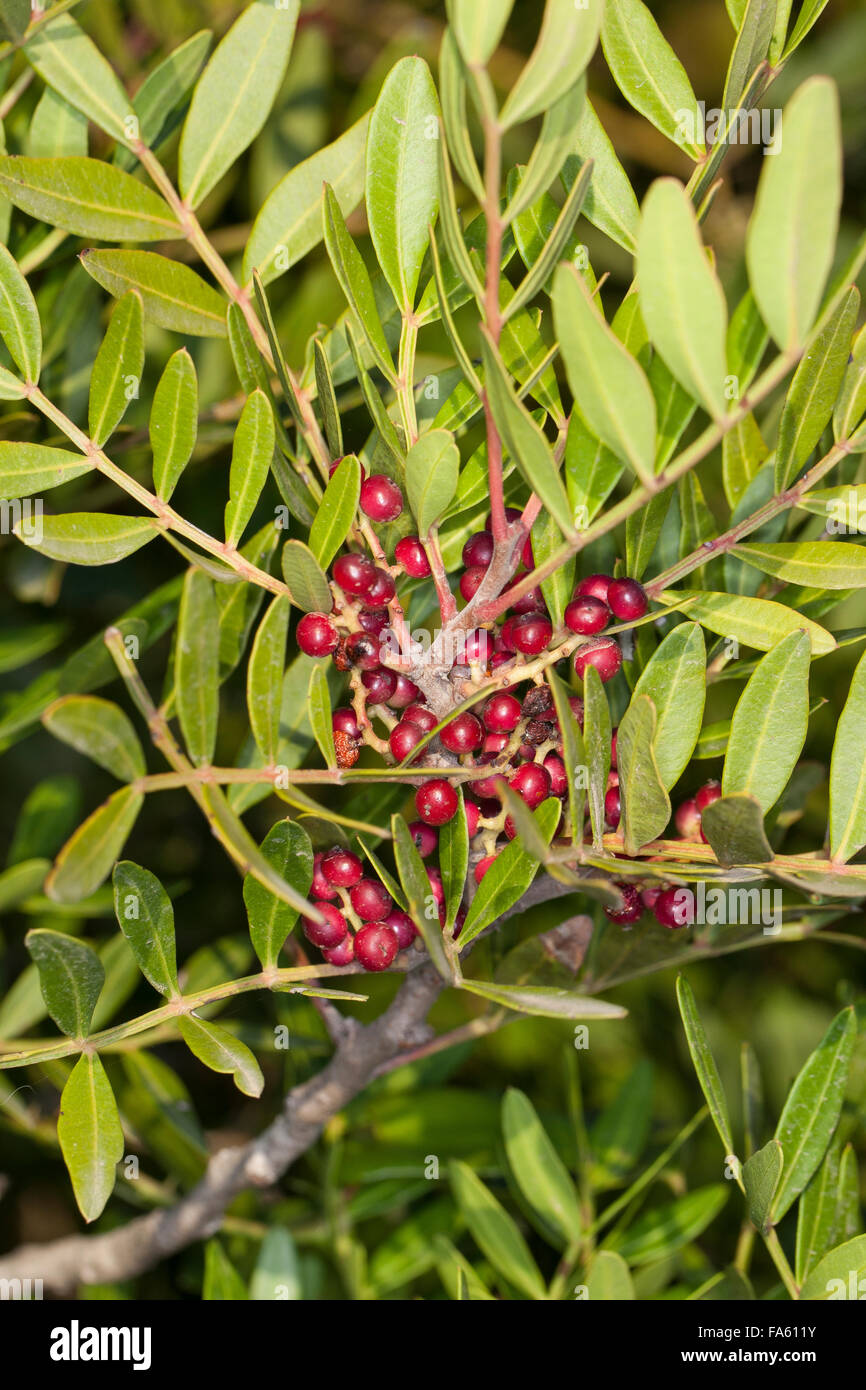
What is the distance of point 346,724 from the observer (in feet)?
2.77

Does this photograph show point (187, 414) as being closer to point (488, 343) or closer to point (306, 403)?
point (306, 403)

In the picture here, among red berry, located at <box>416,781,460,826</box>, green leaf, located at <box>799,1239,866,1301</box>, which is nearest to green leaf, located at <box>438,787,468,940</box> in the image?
red berry, located at <box>416,781,460,826</box>

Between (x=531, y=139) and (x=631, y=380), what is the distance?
1.50 metres

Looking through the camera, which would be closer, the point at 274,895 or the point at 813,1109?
the point at 274,895

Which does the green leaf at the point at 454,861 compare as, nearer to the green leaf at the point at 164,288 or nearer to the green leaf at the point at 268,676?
the green leaf at the point at 268,676

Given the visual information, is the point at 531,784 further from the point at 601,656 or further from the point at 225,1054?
the point at 225,1054

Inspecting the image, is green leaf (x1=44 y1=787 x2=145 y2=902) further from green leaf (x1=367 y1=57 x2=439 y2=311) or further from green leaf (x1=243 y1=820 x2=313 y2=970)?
green leaf (x1=367 y1=57 x2=439 y2=311)

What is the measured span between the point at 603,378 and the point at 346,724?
1.17ft

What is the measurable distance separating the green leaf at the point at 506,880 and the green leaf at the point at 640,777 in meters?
0.05

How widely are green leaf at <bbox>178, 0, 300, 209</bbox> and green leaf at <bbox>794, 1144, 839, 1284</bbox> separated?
1051 millimetres

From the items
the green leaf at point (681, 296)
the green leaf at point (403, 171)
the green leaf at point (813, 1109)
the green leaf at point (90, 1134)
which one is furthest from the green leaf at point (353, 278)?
the green leaf at point (813, 1109)

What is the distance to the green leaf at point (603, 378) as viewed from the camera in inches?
22.5

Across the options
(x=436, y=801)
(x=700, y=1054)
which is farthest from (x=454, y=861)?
(x=700, y=1054)

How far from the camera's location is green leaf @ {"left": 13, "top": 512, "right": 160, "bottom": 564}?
782 millimetres
